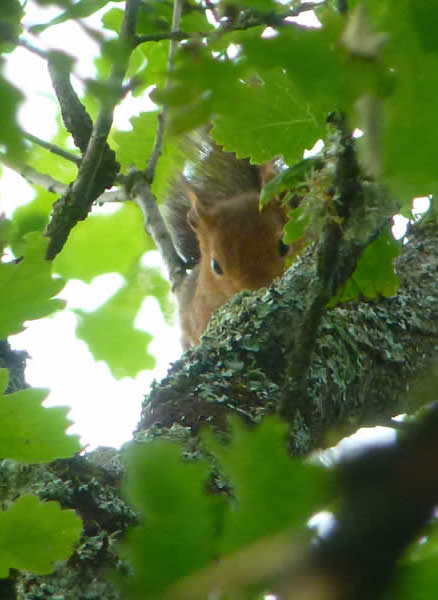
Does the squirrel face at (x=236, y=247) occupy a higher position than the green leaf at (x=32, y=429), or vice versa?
the squirrel face at (x=236, y=247)

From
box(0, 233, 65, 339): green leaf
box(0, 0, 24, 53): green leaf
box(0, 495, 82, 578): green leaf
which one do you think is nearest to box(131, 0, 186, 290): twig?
box(0, 233, 65, 339): green leaf

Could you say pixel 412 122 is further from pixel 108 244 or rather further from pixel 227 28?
pixel 108 244

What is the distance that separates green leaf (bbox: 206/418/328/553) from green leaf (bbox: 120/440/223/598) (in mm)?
14

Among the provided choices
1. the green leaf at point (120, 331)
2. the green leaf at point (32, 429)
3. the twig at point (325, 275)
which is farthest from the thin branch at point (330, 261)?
the green leaf at point (120, 331)

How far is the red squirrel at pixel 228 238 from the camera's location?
2.92 metres

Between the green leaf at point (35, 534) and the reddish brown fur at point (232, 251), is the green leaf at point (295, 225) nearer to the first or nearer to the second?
the green leaf at point (35, 534)

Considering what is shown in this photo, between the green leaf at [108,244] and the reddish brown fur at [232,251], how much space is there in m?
0.29

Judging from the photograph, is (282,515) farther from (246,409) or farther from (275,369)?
(275,369)

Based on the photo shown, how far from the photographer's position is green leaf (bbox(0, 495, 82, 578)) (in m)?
0.77

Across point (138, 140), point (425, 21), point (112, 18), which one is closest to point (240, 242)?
point (138, 140)

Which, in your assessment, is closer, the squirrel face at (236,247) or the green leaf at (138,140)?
the green leaf at (138,140)

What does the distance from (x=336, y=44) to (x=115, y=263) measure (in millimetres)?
2844

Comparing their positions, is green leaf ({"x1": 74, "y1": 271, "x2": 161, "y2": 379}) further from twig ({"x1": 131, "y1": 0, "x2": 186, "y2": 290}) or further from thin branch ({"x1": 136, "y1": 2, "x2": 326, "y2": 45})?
thin branch ({"x1": 136, "y1": 2, "x2": 326, "y2": 45})

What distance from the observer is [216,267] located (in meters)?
3.01
